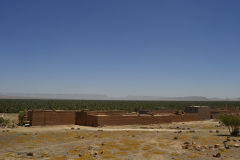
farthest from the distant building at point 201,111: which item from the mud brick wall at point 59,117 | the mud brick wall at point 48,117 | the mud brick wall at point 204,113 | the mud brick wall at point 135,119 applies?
the mud brick wall at point 48,117

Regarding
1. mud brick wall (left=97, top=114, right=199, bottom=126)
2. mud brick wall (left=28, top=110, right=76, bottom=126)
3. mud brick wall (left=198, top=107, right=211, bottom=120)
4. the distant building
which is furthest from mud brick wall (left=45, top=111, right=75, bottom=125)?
mud brick wall (left=198, top=107, right=211, bottom=120)

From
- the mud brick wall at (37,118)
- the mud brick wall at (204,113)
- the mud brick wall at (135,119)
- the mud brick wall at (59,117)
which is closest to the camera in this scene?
the mud brick wall at (37,118)

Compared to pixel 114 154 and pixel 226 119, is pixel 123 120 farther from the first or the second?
pixel 114 154

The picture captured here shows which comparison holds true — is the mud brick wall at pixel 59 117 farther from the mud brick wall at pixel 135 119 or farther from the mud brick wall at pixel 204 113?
the mud brick wall at pixel 204 113

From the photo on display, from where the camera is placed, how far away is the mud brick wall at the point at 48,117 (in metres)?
33.9

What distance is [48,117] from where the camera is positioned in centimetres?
3447

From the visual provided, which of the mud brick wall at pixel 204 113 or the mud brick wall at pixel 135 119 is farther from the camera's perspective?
the mud brick wall at pixel 204 113

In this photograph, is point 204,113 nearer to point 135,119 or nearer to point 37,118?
point 135,119

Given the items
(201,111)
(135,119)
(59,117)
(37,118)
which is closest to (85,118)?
(59,117)

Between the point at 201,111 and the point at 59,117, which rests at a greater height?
the point at 201,111

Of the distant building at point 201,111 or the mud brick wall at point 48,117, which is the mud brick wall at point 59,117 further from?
the distant building at point 201,111

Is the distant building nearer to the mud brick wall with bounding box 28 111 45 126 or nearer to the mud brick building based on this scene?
the mud brick building

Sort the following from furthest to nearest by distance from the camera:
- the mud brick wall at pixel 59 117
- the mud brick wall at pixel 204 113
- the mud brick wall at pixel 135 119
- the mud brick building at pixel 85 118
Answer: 1. the mud brick wall at pixel 204 113
2. the mud brick wall at pixel 135 119
3. the mud brick wall at pixel 59 117
4. the mud brick building at pixel 85 118

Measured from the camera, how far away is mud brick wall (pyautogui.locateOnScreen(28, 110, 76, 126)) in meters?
33.9
